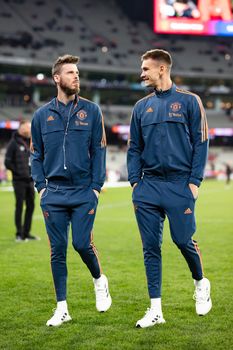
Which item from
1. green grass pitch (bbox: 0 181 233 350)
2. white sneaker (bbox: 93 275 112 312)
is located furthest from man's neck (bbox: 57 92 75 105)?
green grass pitch (bbox: 0 181 233 350)

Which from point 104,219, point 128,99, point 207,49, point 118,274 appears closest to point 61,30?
point 128,99

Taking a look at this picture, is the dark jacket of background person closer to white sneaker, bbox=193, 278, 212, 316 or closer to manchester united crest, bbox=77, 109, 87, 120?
manchester united crest, bbox=77, 109, 87, 120

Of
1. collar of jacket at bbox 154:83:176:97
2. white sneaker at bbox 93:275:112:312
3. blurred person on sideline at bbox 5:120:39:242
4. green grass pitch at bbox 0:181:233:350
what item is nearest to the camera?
green grass pitch at bbox 0:181:233:350

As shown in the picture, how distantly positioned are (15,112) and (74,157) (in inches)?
2342

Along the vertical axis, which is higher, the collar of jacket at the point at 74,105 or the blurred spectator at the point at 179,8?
the blurred spectator at the point at 179,8

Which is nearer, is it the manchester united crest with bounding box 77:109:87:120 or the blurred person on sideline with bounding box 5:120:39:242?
the manchester united crest with bounding box 77:109:87:120

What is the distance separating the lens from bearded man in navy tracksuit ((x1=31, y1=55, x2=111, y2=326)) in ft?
18.4

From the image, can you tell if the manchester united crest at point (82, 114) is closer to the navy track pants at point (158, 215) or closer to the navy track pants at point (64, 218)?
the navy track pants at point (64, 218)

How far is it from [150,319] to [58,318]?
2.72 ft

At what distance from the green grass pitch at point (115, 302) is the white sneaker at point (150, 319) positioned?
0.06 metres

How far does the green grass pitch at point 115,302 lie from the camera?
505 centimetres

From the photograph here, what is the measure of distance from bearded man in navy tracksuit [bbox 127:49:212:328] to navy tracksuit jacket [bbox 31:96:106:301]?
388mm

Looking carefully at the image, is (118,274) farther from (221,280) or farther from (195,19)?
(195,19)

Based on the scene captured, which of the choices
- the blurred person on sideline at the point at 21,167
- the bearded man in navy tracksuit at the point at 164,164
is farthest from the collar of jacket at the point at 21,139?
the bearded man in navy tracksuit at the point at 164,164
